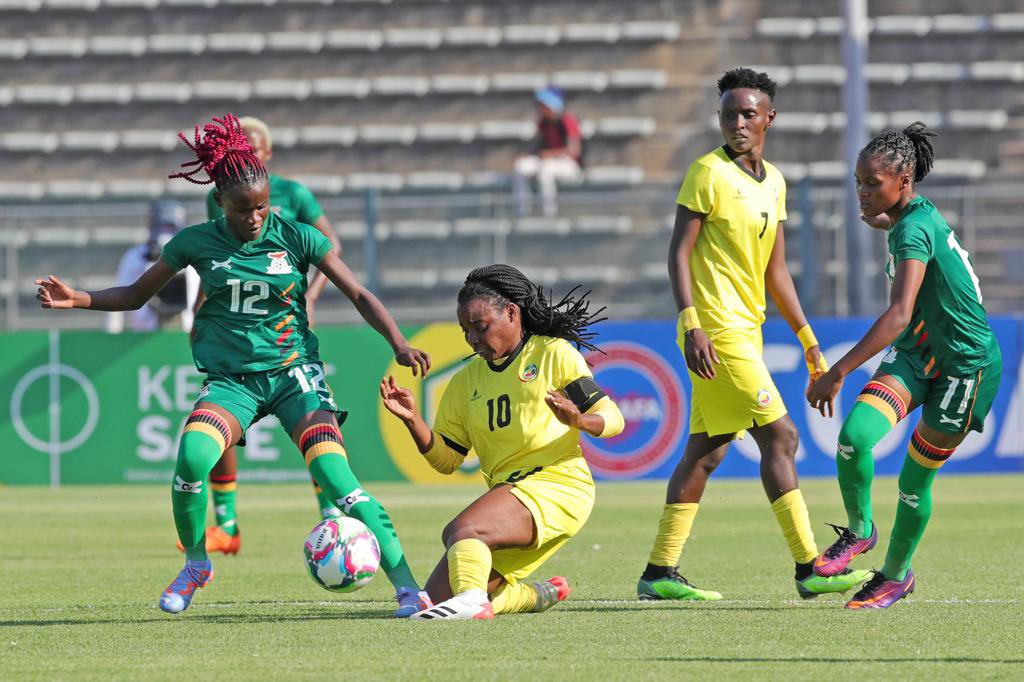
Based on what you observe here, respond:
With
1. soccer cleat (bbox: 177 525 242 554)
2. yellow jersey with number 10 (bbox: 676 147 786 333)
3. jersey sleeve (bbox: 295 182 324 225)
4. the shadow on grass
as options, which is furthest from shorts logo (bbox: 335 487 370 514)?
soccer cleat (bbox: 177 525 242 554)

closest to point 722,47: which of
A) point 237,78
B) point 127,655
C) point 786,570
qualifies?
point 237,78

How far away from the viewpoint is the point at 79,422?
15.1 metres

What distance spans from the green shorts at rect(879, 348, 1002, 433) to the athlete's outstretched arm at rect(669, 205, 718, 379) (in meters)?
0.74

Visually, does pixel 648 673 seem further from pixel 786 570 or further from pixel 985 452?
pixel 985 452

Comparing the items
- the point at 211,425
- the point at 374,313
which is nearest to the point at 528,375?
the point at 374,313

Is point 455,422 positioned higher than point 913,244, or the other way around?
point 913,244

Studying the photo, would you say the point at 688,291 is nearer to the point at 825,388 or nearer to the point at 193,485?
the point at 825,388

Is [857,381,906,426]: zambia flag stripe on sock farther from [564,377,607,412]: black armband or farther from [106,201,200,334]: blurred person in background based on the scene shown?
[106,201,200,334]: blurred person in background

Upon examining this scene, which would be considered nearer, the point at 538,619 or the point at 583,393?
the point at 538,619

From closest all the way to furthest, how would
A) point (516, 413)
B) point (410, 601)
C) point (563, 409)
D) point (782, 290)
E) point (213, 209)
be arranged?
point (563, 409)
point (410, 601)
point (516, 413)
point (782, 290)
point (213, 209)

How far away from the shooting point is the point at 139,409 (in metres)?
15.1

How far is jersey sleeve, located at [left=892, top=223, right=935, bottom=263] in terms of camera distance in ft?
21.6

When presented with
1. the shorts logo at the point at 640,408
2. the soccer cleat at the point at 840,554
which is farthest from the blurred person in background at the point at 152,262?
the soccer cleat at the point at 840,554

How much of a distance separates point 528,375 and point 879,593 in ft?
5.58
